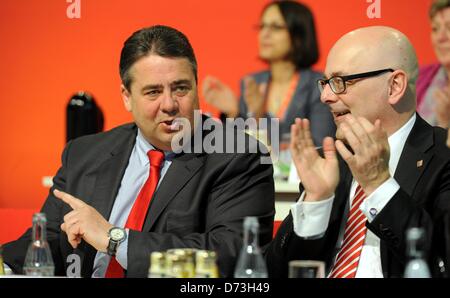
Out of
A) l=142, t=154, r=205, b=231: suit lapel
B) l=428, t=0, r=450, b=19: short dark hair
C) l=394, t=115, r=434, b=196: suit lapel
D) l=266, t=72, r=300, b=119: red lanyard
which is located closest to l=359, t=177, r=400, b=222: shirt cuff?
l=394, t=115, r=434, b=196: suit lapel

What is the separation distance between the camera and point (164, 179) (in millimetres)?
2680

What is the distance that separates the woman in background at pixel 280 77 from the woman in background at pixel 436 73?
33.1 inches

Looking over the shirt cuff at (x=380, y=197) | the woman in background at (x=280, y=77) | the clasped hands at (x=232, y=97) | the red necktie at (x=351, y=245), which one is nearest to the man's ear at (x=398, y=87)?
the red necktie at (x=351, y=245)

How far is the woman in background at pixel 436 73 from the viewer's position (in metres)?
4.74

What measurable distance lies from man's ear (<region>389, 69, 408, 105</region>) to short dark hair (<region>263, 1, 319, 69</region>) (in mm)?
3261

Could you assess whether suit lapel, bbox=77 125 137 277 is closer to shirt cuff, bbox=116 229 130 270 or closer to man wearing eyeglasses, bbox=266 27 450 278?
shirt cuff, bbox=116 229 130 270

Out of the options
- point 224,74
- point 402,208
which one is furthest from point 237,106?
point 402,208

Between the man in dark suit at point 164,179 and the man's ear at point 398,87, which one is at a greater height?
the man's ear at point 398,87

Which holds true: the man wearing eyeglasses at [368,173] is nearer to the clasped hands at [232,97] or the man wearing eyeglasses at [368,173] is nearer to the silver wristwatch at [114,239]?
the silver wristwatch at [114,239]

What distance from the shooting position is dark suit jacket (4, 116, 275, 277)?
250 centimetres

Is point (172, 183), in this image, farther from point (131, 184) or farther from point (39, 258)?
point (39, 258)

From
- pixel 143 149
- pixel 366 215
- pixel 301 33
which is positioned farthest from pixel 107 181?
pixel 301 33

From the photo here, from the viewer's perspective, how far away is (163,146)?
277 centimetres

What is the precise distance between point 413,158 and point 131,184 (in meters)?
0.87
